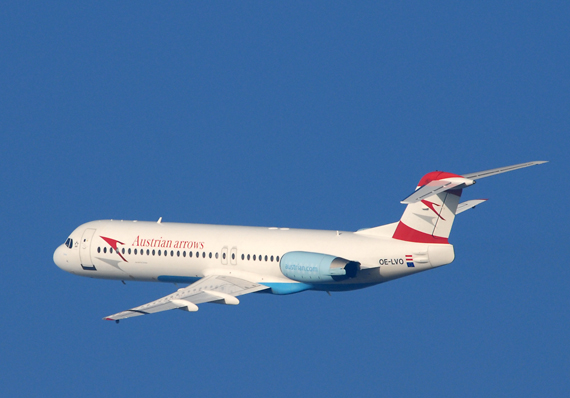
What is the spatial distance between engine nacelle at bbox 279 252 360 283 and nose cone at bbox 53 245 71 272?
11.9 metres

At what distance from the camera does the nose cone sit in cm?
5388

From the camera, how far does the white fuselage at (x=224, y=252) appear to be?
46938 mm

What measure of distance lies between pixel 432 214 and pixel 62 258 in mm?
19084

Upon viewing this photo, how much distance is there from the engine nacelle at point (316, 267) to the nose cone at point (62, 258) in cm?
1189

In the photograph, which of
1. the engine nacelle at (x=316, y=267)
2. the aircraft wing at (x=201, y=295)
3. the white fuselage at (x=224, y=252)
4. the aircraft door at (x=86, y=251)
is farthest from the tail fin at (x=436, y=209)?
the aircraft door at (x=86, y=251)

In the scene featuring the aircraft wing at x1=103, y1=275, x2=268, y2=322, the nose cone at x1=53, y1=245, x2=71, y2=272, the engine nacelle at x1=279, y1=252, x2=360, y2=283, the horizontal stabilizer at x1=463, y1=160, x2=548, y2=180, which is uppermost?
the horizontal stabilizer at x1=463, y1=160, x2=548, y2=180

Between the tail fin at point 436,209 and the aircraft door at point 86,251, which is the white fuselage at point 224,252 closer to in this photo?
the aircraft door at point 86,251

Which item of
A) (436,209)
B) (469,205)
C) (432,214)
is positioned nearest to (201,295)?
(432,214)

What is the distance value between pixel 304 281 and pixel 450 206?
7.18 m

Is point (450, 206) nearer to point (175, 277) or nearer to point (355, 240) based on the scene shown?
point (355, 240)

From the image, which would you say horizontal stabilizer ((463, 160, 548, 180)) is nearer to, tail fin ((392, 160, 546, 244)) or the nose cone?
tail fin ((392, 160, 546, 244))

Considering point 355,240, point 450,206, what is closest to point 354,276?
point 355,240

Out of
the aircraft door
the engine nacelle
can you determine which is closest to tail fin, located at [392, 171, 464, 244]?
the engine nacelle

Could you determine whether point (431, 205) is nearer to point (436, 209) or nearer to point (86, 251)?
point (436, 209)
